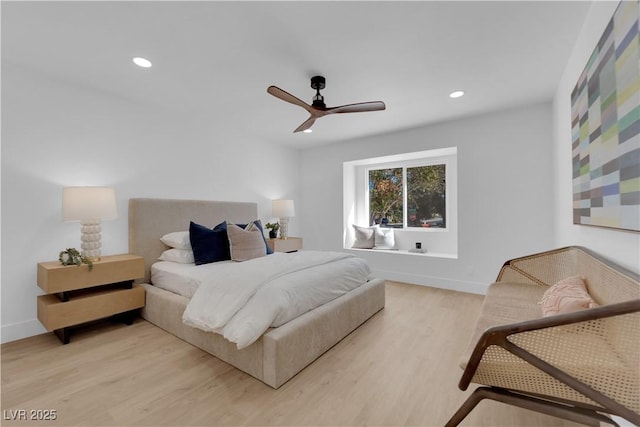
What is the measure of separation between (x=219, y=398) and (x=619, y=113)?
2.60 metres

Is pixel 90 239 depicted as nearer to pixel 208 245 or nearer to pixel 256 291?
pixel 208 245

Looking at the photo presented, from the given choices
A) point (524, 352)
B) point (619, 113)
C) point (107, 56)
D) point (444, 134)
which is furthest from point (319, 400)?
point (444, 134)

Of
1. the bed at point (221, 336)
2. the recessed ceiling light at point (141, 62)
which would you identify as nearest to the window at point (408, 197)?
the bed at point (221, 336)

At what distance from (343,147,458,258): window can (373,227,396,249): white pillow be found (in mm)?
130

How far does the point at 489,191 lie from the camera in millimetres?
3559

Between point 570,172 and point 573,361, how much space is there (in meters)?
1.90

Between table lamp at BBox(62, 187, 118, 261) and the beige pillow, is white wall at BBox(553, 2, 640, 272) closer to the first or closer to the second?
the beige pillow

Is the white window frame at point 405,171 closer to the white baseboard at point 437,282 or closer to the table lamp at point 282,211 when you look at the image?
the white baseboard at point 437,282

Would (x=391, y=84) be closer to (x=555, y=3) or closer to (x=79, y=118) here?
(x=555, y=3)

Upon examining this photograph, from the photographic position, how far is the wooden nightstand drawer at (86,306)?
7.36ft

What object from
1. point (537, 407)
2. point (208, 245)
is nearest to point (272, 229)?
point (208, 245)

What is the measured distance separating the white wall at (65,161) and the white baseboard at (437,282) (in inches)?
123

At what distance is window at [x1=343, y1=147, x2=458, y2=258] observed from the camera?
14.4 feet

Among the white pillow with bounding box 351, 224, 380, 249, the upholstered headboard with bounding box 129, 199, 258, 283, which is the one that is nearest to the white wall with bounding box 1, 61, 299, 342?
the upholstered headboard with bounding box 129, 199, 258, 283
